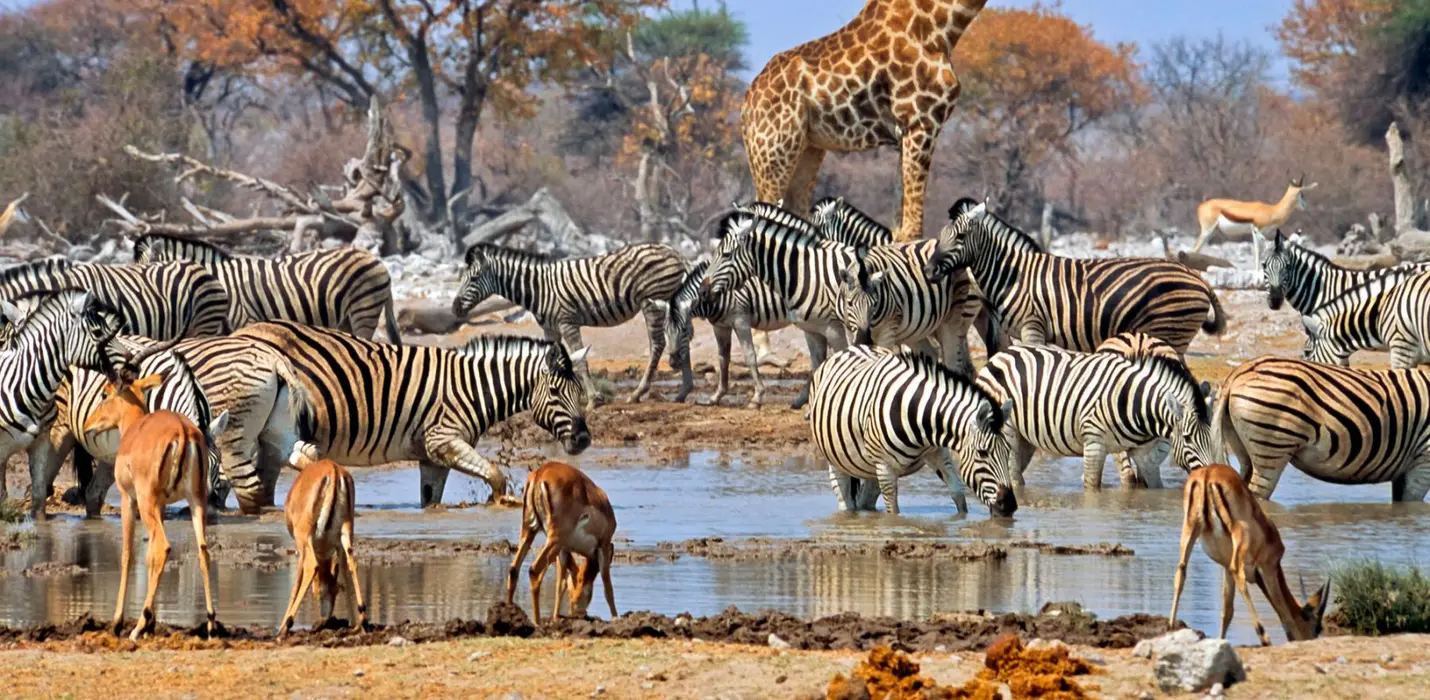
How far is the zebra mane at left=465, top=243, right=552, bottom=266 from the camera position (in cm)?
2067

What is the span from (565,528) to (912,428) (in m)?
3.99

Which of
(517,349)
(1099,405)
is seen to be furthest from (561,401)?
(1099,405)

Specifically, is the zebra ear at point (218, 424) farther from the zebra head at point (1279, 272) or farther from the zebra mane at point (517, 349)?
the zebra head at point (1279, 272)

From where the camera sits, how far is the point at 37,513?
1202 cm

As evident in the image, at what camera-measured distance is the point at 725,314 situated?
18719mm

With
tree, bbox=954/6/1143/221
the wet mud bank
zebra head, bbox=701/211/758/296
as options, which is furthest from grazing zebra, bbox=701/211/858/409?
tree, bbox=954/6/1143/221

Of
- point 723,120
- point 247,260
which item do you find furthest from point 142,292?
point 723,120

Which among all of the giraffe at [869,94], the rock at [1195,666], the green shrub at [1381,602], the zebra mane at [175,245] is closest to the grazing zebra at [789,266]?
the giraffe at [869,94]

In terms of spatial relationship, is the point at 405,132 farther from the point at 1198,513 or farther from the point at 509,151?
the point at 1198,513

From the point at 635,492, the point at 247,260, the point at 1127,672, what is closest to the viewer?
the point at 1127,672

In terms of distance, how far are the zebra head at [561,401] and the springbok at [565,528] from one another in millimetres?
4539

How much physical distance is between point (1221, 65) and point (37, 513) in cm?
6805

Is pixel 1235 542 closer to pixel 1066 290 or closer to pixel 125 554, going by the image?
pixel 125 554

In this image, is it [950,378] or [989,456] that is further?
[950,378]
